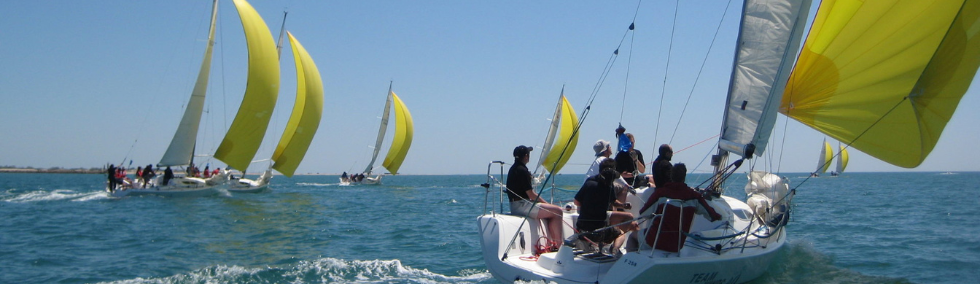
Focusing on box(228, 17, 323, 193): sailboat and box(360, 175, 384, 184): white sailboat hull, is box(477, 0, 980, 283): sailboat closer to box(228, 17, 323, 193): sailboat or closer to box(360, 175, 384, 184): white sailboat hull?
box(228, 17, 323, 193): sailboat

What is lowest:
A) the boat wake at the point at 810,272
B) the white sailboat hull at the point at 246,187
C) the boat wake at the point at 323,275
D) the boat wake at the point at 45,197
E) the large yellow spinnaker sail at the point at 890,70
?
the boat wake at the point at 323,275

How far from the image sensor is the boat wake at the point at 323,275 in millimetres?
8336

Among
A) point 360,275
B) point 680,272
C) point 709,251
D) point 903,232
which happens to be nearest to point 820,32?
point 709,251

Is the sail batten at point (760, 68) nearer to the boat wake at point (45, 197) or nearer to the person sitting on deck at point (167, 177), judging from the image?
the person sitting on deck at point (167, 177)

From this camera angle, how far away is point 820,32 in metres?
7.70

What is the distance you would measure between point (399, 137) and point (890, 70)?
1669 inches

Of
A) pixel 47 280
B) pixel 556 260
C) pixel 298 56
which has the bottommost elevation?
pixel 47 280

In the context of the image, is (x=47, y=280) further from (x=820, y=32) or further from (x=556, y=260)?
(x=820, y=32)

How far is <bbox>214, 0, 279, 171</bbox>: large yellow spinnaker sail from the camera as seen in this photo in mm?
26906

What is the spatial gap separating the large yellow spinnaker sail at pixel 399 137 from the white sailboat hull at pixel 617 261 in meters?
41.1

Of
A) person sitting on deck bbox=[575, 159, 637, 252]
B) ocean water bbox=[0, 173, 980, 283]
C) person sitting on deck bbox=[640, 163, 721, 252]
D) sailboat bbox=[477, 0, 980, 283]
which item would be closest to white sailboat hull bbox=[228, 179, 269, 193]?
ocean water bbox=[0, 173, 980, 283]

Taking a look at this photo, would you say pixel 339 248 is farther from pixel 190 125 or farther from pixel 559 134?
pixel 559 134

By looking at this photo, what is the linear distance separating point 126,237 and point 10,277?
14.5 feet

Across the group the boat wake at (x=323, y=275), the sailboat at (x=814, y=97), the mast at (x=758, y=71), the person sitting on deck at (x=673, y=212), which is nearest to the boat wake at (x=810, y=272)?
the sailboat at (x=814, y=97)
